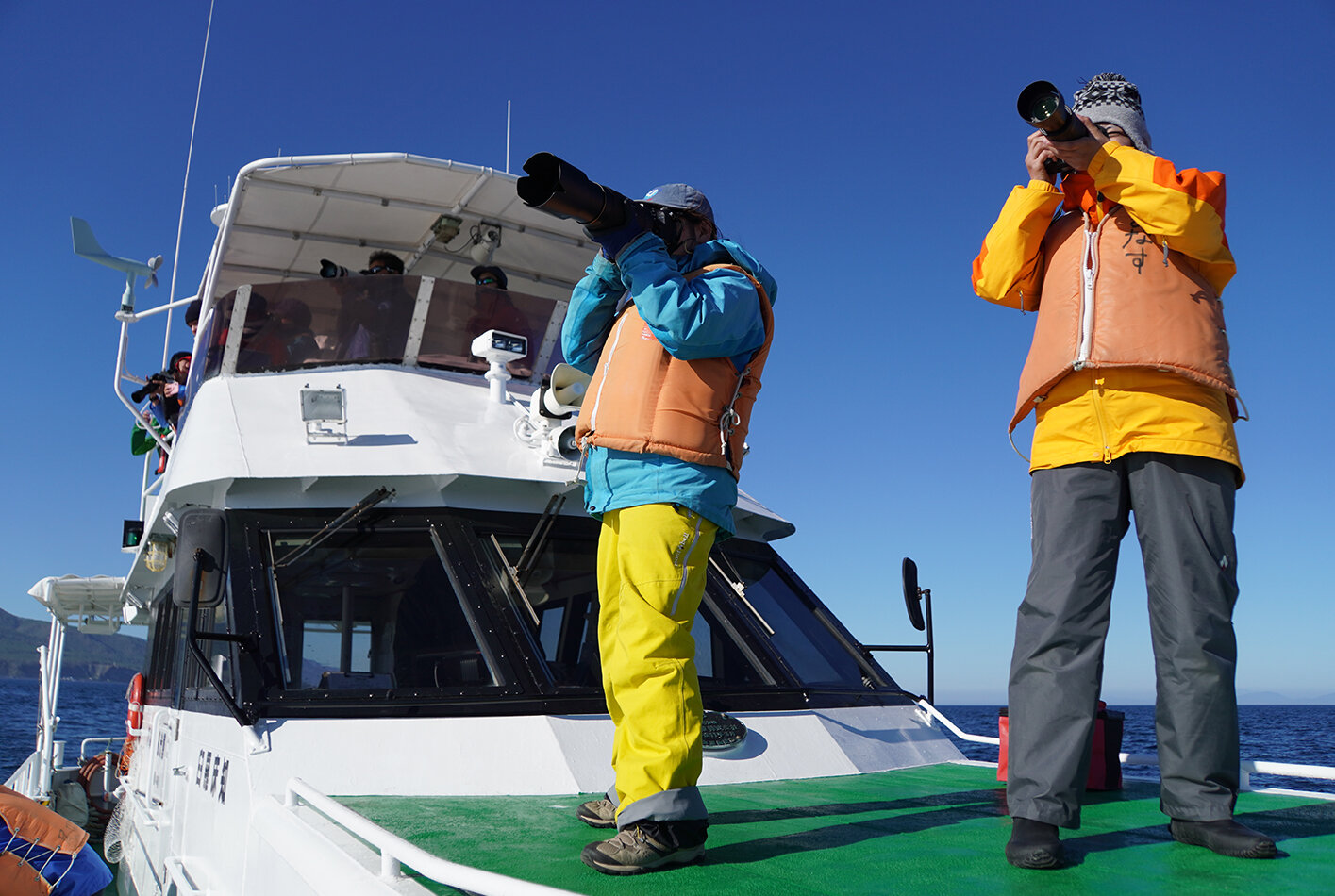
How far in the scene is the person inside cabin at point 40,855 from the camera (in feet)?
11.9

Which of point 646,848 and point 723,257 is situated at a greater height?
point 723,257

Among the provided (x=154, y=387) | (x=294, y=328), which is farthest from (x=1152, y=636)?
(x=154, y=387)

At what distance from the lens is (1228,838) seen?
7.21ft

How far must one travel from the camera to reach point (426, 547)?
168 inches

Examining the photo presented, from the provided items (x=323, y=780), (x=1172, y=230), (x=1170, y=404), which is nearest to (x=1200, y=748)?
(x=1170, y=404)

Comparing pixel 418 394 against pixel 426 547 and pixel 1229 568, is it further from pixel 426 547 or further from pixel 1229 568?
pixel 1229 568

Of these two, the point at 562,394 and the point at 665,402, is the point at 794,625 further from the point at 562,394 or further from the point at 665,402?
the point at 665,402

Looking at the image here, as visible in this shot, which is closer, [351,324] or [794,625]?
[794,625]

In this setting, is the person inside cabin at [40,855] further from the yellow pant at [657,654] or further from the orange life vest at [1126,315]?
the orange life vest at [1126,315]

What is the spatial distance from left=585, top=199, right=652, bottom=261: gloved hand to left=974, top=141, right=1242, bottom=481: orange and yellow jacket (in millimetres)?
883

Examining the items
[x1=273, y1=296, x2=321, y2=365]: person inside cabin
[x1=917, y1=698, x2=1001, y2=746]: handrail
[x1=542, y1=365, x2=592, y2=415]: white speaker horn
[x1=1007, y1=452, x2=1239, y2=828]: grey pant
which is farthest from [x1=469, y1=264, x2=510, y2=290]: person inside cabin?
[x1=1007, y1=452, x2=1239, y2=828]: grey pant

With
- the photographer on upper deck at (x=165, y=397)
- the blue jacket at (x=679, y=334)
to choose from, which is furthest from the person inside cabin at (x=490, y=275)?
the blue jacket at (x=679, y=334)

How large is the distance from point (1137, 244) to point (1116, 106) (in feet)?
1.24

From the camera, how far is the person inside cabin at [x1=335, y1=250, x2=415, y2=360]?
18.6 ft
